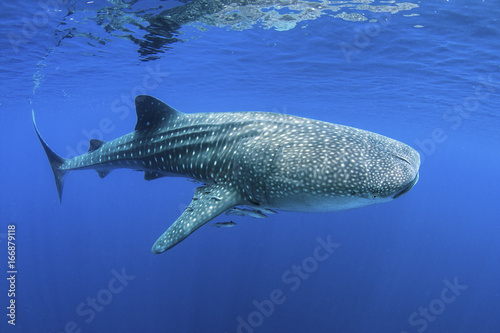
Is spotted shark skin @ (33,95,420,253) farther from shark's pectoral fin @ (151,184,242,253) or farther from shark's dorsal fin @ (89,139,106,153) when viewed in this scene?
shark's dorsal fin @ (89,139,106,153)

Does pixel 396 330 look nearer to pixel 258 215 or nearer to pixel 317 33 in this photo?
pixel 317 33

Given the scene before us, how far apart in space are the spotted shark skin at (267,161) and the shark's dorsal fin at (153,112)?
0.05 feet

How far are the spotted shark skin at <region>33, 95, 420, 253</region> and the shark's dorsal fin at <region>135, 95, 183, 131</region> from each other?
16 mm

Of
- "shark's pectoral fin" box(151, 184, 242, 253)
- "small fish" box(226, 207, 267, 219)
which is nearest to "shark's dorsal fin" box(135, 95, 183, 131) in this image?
"shark's pectoral fin" box(151, 184, 242, 253)

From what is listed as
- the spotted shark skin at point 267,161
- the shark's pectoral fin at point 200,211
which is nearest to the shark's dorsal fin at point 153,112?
the spotted shark skin at point 267,161

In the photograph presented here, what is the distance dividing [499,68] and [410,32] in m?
5.52

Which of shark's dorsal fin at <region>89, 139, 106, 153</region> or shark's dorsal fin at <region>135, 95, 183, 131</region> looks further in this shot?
shark's dorsal fin at <region>89, 139, 106, 153</region>

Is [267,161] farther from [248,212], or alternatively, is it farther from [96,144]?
[96,144]

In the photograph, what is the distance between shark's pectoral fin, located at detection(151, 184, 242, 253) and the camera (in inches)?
139

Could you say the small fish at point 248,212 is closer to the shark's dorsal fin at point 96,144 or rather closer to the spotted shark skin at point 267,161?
the spotted shark skin at point 267,161

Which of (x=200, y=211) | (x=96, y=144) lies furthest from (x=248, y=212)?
(x=96, y=144)

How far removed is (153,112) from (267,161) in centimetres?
257

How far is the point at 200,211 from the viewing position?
3795 mm

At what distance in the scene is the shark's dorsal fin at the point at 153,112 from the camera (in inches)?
211
